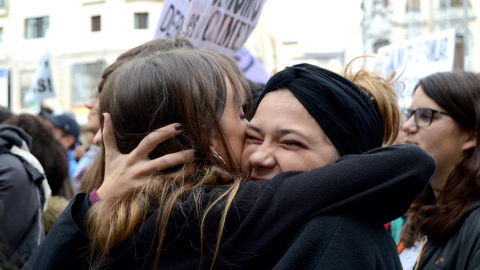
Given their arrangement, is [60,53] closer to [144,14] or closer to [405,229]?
[144,14]

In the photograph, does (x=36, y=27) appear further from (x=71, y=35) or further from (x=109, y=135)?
(x=109, y=135)

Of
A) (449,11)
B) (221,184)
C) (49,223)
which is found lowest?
(49,223)

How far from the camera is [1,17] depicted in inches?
994

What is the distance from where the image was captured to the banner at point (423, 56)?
5344 mm

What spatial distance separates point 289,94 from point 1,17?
2739 cm

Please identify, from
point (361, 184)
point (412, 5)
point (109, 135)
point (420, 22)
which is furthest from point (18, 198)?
point (412, 5)

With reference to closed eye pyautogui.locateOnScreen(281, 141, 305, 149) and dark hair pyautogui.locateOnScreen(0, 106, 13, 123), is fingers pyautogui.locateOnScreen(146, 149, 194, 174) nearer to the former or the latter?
closed eye pyautogui.locateOnScreen(281, 141, 305, 149)

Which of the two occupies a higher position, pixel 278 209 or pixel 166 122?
pixel 166 122

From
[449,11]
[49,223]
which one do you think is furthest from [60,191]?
[449,11]

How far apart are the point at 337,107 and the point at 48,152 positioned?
348cm

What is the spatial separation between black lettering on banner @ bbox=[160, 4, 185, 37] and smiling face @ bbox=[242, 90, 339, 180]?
171 centimetres

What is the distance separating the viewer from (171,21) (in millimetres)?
3172

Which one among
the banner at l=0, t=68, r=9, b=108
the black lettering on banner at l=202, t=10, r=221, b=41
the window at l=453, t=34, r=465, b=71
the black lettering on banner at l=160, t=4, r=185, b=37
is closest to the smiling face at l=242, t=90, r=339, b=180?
the black lettering on banner at l=202, t=10, r=221, b=41

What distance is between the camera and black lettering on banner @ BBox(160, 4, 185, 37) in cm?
314
